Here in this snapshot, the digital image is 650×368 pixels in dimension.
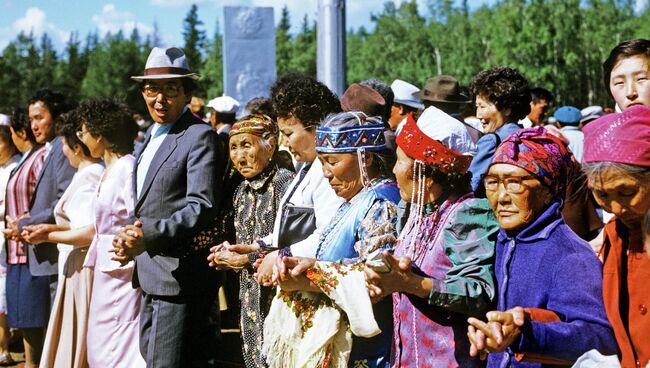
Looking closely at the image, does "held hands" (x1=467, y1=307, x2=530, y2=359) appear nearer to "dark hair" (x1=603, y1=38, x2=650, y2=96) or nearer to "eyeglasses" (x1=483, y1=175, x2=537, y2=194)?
"eyeglasses" (x1=483, y1=175, x2=537, y2=194)

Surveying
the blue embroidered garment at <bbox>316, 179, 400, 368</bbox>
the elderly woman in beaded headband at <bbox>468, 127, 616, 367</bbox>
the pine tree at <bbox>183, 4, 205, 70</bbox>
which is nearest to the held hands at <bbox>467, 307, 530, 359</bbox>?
the elderly woman in beaded headband at <bbox>468, 127, 616, 367</bbox>

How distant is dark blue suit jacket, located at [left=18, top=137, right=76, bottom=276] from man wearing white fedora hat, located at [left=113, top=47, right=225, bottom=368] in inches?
57.9

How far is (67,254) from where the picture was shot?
5297 mm

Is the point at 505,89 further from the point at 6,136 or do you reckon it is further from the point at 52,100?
the point at 6,136

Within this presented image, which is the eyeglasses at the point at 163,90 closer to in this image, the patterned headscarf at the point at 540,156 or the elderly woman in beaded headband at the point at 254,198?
the elderly woman in beaded headband at the point at 254,198

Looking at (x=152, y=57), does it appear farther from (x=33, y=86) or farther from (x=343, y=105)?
(x=33, y=86)

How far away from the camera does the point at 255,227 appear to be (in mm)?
4125

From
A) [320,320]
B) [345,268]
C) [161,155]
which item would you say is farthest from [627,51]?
[161,155]

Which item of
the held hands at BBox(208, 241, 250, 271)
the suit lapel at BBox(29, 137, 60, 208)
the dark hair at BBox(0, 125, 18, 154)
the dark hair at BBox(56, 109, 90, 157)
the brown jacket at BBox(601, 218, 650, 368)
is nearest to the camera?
the brown jacket at BBox(601, 218, 650, 368)

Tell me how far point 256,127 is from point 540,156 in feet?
7.23

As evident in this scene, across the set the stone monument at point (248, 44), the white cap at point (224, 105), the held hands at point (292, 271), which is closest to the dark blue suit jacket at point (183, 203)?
the held hands at point (292, 271)

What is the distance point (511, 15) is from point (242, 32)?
45065 mm

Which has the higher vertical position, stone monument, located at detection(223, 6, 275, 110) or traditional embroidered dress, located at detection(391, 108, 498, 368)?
stone monument, located at detection(223, 6, 275, 110)

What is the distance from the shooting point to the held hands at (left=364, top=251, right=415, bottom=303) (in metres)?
2.30
